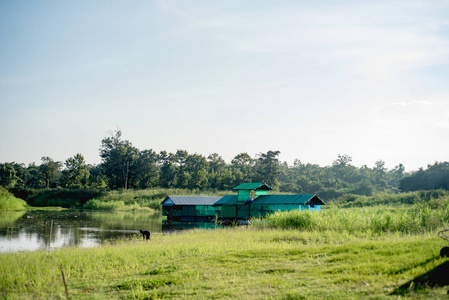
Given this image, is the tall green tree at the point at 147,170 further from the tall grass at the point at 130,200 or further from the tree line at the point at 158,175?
the tall grass at the point at 130,200

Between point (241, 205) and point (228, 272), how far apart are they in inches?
1069

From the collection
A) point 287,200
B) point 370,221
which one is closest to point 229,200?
point 287,200

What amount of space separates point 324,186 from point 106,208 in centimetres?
4053

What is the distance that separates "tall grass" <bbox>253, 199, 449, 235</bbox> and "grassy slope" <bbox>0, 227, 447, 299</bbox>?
653 centimetres

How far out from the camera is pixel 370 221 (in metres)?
18.6

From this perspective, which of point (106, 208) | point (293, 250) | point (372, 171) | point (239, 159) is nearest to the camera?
point (293, 250)

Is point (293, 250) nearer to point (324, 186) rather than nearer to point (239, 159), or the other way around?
point (324, 186)

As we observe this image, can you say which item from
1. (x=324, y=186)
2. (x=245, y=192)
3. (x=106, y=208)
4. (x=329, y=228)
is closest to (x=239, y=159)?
(x=324, y=186)

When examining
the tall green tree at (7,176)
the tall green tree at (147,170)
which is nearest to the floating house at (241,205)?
the tall green tree at (147,170)

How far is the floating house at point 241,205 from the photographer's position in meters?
33.6

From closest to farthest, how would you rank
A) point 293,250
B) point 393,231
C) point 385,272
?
point 385,272 < point 293,250 < point 393,231

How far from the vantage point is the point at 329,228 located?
1925 cm

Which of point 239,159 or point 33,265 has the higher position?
point 239,159

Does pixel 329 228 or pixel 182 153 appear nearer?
pixel 329 228
